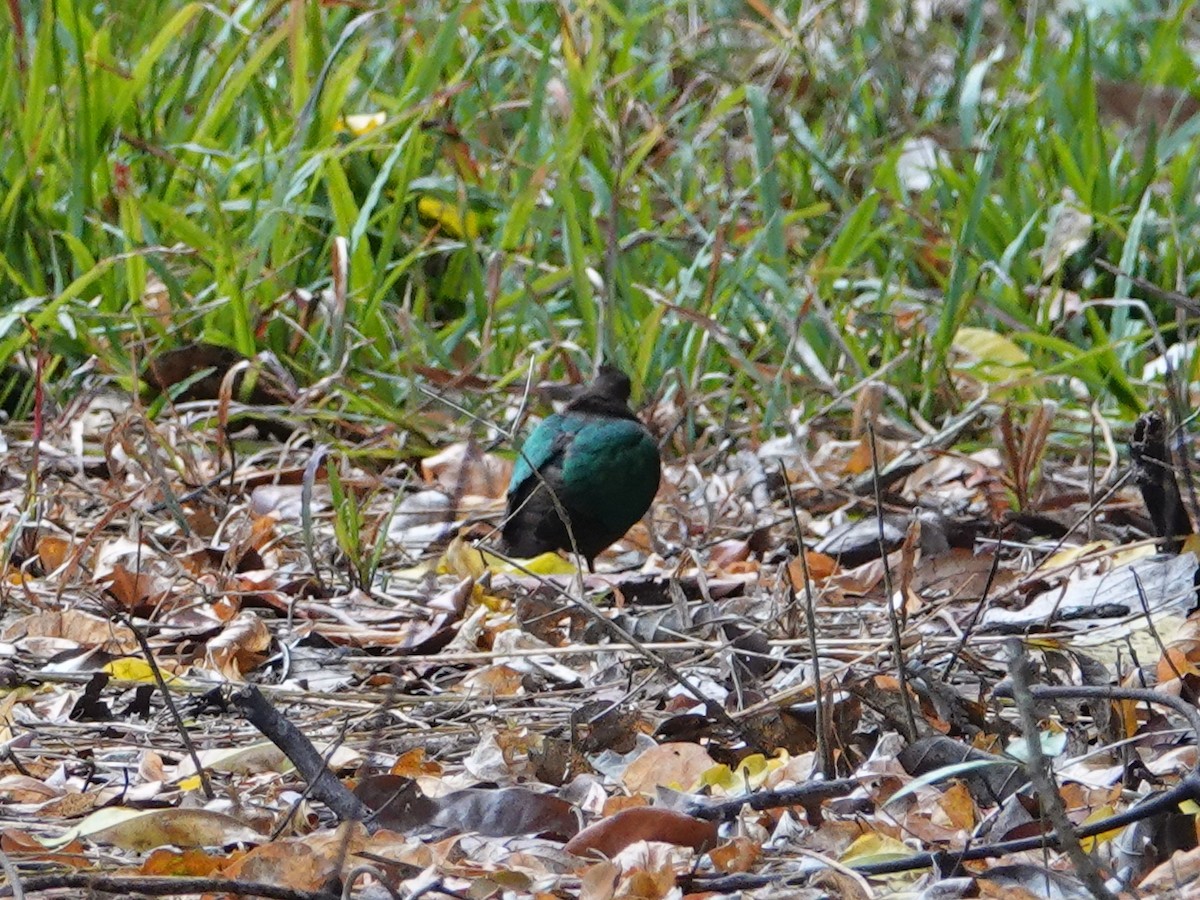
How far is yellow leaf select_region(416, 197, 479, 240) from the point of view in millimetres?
4621

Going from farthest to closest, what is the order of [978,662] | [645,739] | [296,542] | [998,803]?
[296,542] < [978,662] < [645,739] < [998,803]

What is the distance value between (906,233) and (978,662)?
2.68m

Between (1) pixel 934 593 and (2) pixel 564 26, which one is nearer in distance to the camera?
(1) pixel 934 593

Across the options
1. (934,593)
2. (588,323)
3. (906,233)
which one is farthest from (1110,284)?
(934,593)

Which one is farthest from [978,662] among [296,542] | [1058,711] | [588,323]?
[588,323]

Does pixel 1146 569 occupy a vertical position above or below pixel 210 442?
above

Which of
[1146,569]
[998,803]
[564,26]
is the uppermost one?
[564,26]

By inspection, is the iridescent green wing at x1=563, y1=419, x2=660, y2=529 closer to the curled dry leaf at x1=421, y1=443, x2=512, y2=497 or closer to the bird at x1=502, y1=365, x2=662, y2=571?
the bird at x1=502, y1=365, x2=662, y2=571

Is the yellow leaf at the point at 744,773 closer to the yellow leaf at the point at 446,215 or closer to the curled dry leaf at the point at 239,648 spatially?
the curled dry leaf at the point at 239,648

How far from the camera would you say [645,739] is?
207cm

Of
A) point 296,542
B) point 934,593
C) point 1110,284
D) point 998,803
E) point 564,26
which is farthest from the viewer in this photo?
point 1110,284

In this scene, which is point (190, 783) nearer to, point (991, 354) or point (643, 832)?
point (643, 832)

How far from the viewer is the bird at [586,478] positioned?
326cm

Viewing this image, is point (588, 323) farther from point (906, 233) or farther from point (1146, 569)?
point (1146, 569)
